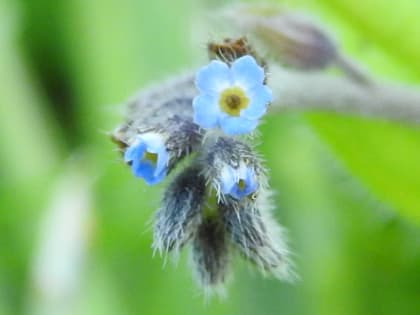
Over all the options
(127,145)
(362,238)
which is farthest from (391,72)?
(127,145)

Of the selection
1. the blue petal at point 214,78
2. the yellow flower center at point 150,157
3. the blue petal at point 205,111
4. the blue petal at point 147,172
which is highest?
the blue petal at point 214,78

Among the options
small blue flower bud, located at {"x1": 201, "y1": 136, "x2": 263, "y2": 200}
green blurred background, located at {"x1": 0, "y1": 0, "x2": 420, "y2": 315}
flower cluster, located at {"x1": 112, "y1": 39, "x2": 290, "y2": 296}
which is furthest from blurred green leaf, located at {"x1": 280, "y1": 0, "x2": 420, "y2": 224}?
small blue flower bud, located at {"x1": 201, "y1": 136, "x2": 263, "y2": 200}

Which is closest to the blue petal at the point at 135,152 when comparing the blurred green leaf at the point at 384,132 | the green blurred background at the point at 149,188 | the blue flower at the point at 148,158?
the blue flower at the point at 148,158

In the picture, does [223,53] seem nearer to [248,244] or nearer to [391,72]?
[248,244]

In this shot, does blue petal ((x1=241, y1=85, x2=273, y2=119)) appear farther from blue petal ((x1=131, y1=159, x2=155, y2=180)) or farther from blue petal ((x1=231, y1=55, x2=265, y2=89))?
blue petal ((x1=131, y1=159, x2=155, y2=180))

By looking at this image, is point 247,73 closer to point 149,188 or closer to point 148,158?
point 148,158

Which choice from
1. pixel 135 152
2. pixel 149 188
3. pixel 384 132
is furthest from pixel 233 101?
pixel 149 188

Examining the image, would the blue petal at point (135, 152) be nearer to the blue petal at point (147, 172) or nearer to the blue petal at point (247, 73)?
the blue petal at point (147, 172)
